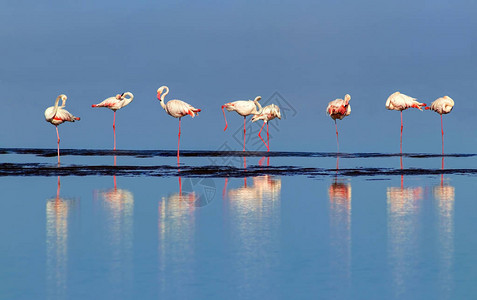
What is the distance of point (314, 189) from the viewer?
1441 centimetres

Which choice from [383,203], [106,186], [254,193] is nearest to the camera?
[383,203]

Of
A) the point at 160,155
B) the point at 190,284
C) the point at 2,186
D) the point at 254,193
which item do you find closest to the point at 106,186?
the point at 2,186

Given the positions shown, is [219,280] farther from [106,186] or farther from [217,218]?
[106,186]

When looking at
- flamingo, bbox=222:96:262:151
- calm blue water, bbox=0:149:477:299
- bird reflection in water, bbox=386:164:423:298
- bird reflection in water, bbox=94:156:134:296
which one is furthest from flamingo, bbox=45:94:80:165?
bird reflection in water, bbox=386:164:423:298

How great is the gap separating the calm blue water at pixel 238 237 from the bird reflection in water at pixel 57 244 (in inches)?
0.5

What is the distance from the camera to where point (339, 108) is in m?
26.8

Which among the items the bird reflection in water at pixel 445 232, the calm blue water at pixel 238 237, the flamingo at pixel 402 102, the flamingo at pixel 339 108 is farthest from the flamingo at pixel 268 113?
the bird reflection in water at pixel 445 232

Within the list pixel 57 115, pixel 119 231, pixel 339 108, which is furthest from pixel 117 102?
pixel 119 231

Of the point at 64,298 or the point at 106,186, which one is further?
the point at 106,186

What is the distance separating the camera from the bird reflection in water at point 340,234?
6.98 m

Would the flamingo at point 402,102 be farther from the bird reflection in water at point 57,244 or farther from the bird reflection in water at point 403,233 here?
the bird reflection in water at point 57,244

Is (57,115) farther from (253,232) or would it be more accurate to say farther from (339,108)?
(253,232)

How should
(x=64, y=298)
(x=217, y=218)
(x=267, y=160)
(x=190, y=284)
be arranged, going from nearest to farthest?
1. (x=64, y=298)
2. (x=190, y=284)
3. (x=217, y=218)
4. (x=267, y=160)

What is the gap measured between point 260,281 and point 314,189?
7767 millimetres
